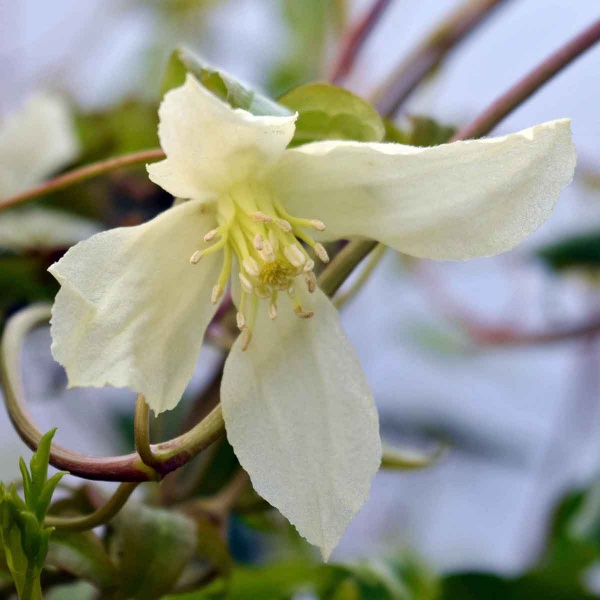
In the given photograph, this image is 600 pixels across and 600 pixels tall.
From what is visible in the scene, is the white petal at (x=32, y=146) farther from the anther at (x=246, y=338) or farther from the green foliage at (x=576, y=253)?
the green foliage at (x=576, y=253)

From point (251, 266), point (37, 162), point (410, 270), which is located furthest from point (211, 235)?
point (410, 270)

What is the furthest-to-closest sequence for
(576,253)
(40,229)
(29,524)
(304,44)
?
(304,44) < (576,253) < (40,229) < (29,524)

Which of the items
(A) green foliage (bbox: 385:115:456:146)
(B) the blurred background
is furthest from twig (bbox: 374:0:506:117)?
(A) green foliage (bbox: 385:115:456:146)

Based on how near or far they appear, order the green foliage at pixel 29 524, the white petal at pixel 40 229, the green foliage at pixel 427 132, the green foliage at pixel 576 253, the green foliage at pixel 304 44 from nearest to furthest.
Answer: the green foliage at pixel 29 524
the green foliage at pixel 427 132
the white petal at pixel 40 229
the green foliage at pixel 576 253
the green foliage at pixel 304 44

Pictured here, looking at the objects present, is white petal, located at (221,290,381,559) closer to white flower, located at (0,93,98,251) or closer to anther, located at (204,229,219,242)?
anther, located at (204,229,219,242)

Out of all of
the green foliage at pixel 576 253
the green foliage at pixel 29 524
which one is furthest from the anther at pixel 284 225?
the green foliage at pixel 576 253

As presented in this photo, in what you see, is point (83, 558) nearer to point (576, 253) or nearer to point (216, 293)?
point (216, 293)
